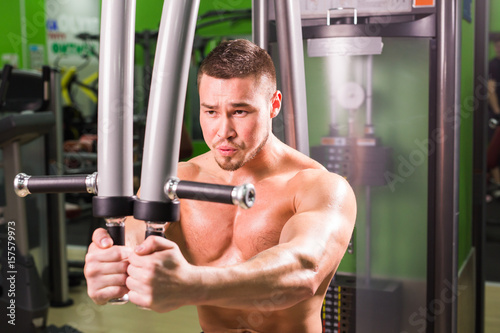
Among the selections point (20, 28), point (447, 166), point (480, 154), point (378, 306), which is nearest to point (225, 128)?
point (447, 166)

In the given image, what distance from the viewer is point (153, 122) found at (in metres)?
0.57

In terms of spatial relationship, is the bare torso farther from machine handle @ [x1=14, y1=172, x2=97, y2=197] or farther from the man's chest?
machine handle @ [x1=14, y1=172, x2=97, y2=197]

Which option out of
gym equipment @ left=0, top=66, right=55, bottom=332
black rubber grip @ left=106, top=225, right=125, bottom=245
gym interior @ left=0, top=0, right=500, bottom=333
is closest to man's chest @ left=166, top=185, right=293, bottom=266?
black rubber grip @ left=106, top=225, right=125, bottom=245

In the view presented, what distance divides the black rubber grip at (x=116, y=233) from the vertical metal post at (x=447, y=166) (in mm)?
1656

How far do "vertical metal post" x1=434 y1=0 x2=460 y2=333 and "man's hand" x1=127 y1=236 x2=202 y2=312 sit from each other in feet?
5.48

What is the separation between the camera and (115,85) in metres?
0.56

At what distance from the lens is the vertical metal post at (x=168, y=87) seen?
1.84 feet

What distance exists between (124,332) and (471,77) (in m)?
2.23

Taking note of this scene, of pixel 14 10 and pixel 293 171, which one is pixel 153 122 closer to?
pixel 293 171

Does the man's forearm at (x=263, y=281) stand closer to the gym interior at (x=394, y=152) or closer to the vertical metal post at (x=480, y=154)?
the gym interior at (x=394, y=152)

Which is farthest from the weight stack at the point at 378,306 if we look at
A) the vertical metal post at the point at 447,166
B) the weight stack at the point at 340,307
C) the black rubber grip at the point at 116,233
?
the black rubber grip at the point at 116,233

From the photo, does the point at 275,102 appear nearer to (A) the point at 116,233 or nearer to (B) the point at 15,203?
(A) the point at 116,233

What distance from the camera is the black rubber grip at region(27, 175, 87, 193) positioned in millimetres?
636

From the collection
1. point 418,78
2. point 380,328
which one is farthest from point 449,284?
point 418,78
